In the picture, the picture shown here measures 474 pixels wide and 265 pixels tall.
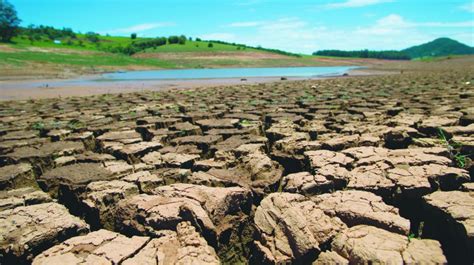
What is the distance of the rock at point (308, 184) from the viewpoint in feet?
7.44

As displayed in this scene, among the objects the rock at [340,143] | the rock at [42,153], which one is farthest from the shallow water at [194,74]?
the rock at [340,143]

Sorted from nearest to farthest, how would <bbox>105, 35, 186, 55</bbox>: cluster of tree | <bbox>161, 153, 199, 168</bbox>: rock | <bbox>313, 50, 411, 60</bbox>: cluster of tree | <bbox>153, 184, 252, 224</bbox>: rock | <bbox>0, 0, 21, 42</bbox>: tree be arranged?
<bbox>153, 184, 252, 224</bbox>: rock
<bbox>161, 153, 199, 168</bbox>: rock
<bbox>0, 0, 21, 42</bbox>: tree
<bbox>105, 35, 186, 55</bbox>: cluster of tree
<bbox>313, 50, 411, 60</bbox>: cluster of tree

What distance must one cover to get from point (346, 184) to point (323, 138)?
4.34 feet

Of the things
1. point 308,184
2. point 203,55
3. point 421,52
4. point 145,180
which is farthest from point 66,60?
point 421,52

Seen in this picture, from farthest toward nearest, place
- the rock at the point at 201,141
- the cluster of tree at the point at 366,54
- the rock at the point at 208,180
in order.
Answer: the cluster of tree at the point at 366,54 < the rock at the point at 201,141 < the rock at the point at 208,180

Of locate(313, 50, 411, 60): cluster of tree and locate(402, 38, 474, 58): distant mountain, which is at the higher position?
locate(402, 38, 474, 58): distant mountain

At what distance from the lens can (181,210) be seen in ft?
6.26

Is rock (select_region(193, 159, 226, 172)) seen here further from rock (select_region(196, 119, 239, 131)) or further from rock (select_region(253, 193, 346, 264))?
rock (select_region(196, 119, 239, 131))

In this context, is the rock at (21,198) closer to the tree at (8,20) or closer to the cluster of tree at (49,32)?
the tree at (8,20)

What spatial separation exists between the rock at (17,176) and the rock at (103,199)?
77 centimetres

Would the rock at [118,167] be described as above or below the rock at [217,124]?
below

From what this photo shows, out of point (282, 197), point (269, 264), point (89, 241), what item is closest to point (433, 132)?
point (282, 197)

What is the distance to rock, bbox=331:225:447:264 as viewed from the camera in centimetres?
148

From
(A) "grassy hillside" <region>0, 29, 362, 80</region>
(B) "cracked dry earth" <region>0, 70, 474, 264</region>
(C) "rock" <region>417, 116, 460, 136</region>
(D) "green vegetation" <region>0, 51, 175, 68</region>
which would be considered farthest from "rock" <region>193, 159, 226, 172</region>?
(D) "green vegetation" <region>0, 51, 175, 68</region>
